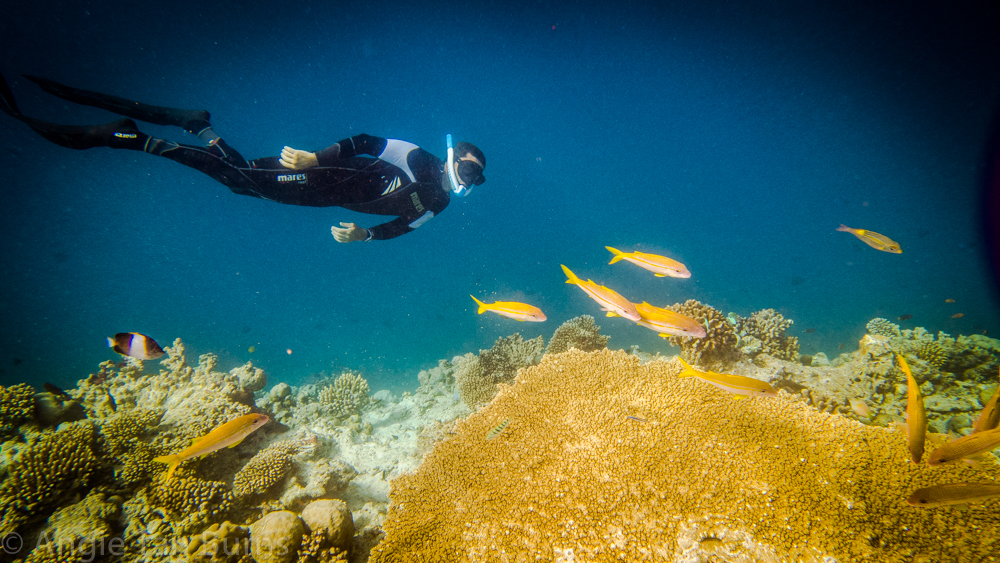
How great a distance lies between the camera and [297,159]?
4.94m

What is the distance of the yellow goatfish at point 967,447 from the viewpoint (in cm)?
186

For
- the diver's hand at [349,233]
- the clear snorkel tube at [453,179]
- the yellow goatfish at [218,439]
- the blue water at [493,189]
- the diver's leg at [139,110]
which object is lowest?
the yellow goatfish at [218,439]

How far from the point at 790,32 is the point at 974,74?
38.6 feet

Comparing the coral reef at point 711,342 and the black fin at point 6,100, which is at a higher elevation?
the black fin at point 6,100

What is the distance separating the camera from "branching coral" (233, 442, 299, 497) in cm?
357

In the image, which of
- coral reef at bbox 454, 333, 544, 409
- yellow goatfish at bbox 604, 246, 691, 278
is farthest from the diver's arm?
yellow goatfish at bbox 604, 246, 691, 278

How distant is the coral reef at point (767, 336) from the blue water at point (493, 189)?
1256 centimetres

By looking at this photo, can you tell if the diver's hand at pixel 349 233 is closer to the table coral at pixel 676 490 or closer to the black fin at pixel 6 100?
the table coral at pixel 676 490

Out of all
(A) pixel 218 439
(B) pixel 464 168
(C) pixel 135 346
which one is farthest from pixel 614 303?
(C) pixel 135 346

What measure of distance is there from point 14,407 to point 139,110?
15.5 feet

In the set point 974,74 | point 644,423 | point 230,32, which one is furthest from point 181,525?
point 974,74

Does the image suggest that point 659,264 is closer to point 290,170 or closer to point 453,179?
point 453,179

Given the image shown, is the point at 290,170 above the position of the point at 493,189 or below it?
below

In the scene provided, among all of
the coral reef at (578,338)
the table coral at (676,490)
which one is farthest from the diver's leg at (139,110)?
the coral reef at (578,338)
